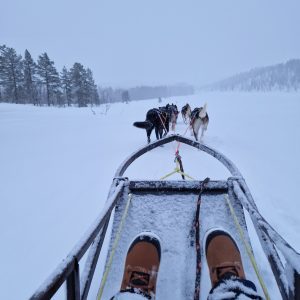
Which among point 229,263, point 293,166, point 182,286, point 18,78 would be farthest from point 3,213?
point 18,78

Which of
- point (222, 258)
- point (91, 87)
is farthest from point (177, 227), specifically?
point (91, 87)

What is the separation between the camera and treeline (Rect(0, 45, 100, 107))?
34.8 m

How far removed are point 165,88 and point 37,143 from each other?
396 ft

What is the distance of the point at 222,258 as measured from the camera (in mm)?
1625

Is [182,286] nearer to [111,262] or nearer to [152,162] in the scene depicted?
[111,262]

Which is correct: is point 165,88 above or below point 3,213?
above

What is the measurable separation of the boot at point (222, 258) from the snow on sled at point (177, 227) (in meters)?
0.07

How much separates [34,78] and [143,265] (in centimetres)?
4297

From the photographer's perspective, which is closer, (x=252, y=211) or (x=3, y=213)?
(x=252, y=211)

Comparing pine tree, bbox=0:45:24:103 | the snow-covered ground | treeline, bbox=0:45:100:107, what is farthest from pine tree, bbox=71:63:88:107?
the snow-covered ground

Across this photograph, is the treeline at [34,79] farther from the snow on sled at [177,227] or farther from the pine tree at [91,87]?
the snow on sled at [177,227]

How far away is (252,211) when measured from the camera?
1.42m

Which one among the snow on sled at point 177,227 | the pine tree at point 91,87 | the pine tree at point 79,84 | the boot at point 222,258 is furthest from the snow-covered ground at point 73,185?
the pine tree at point 91,87

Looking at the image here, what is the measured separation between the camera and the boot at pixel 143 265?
144 cm
